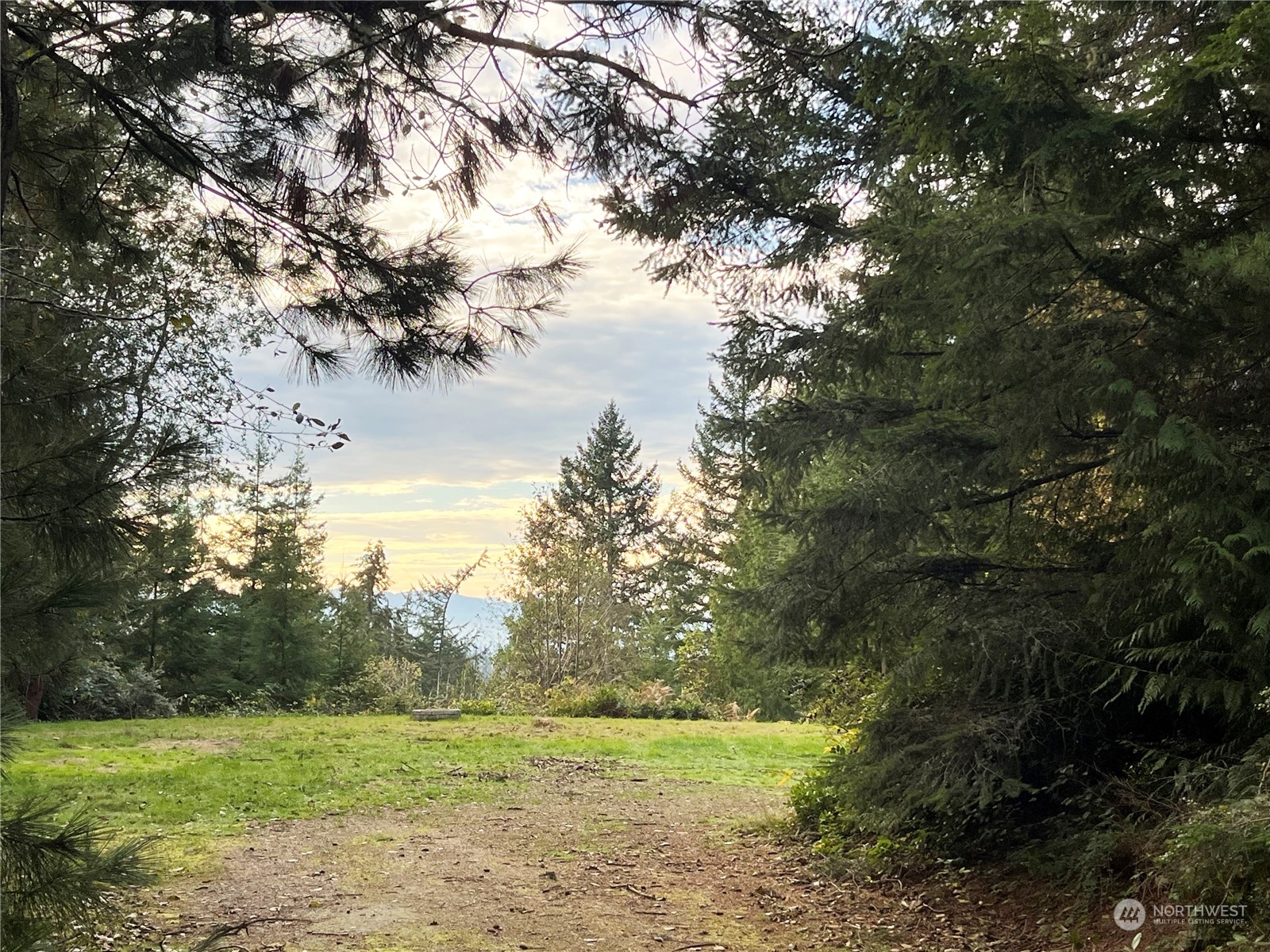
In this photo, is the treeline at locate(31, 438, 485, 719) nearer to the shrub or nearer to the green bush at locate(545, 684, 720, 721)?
the shrub

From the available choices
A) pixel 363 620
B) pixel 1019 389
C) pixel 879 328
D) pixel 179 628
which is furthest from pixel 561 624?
pixel 1019 389

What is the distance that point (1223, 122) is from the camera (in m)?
3.56

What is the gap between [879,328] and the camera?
5.77 metres

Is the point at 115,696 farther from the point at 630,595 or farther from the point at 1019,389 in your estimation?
the point at 630,595

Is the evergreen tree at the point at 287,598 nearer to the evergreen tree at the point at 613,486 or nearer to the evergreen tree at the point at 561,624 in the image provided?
the evergreen tree at the point at 561,624

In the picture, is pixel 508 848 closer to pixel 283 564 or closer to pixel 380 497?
pixel 380 497

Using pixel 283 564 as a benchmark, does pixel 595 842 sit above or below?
below

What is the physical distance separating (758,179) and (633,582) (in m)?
24.0

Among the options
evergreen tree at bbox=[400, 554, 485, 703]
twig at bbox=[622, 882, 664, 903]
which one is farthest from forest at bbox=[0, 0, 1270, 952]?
evergreen tree at bbox=[400, 554, 485, 703]

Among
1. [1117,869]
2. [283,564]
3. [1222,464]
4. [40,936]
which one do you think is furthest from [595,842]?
[283,564]

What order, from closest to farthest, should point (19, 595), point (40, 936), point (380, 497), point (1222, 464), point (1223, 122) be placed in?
1. point (40, 936)
2. point (19, 595)
3. point (1222, 464)
4. point (1223, 122)
5. point (380, 497)

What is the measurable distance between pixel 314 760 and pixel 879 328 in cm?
740

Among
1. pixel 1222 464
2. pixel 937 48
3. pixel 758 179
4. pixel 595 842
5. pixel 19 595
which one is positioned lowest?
pixel 595 842

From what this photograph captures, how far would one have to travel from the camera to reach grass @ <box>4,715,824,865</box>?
6.73 meters
